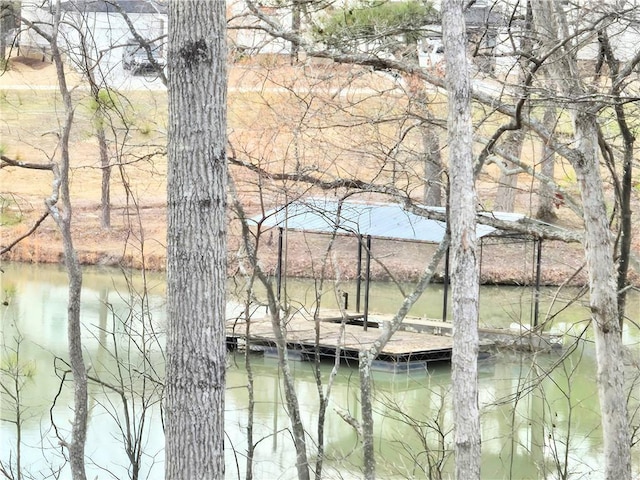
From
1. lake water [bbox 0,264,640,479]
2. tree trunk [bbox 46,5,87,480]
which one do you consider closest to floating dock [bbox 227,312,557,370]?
lake water [bbox 0,264,640,479]

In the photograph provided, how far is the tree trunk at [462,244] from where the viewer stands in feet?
16.4

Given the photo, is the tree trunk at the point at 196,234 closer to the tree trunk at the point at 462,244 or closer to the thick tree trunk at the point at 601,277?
the tree trunk at the point at 462,244

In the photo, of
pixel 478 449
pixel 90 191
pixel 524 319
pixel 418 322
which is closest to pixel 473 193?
pixel 478 449

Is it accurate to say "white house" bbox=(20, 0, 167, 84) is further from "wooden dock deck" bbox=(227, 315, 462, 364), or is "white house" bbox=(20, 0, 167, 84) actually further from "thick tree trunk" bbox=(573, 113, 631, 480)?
"wooden dock deck" bbox=(227, 315, 462, 364)

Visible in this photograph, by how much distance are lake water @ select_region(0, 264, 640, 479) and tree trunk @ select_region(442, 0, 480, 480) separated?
1.13 meters

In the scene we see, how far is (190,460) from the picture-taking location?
12.0ft

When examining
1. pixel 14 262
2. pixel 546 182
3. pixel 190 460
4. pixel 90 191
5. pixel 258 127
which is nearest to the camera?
pixel 190 460

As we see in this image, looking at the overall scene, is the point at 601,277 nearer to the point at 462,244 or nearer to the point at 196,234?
the point at 462,244

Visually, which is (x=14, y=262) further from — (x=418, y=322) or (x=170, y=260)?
(x=170, y=260)

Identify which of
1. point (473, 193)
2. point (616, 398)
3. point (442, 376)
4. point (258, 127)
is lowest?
point (442, 376)

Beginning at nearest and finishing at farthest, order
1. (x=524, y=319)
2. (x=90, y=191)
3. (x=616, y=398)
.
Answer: (x=616, y=398) → (x=524, y=319) → (x=90, y=191)

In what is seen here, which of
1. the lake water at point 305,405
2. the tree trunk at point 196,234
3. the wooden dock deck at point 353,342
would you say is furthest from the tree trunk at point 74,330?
the wooden dock deck at point 353,342

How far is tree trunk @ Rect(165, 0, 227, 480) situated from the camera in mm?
3607

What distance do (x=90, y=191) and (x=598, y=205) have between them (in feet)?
64.8
